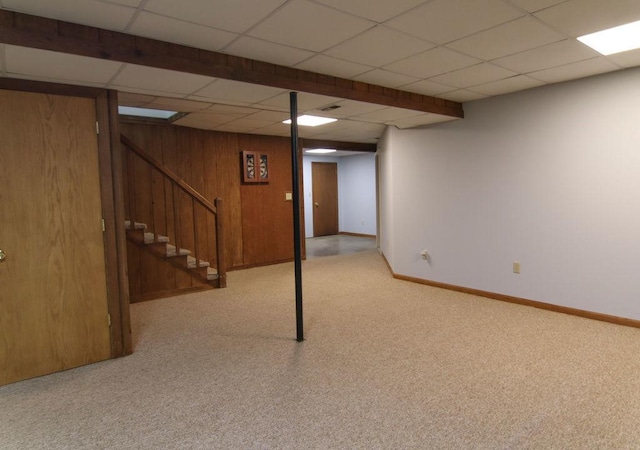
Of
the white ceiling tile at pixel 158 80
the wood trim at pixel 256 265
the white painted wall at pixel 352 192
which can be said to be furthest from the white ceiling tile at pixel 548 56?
the white painted wall at pixel 352 192

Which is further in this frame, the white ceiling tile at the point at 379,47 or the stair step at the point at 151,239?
the stair step at the point at 151,239

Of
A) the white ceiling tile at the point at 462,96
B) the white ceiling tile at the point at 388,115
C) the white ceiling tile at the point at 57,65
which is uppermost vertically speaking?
the white ceiling tile at the point at 462,96

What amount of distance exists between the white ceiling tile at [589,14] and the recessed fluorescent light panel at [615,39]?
14 centimetres

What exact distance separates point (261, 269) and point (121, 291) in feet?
11.2

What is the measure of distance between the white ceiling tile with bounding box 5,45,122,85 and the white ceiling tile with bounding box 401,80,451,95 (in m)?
2.65

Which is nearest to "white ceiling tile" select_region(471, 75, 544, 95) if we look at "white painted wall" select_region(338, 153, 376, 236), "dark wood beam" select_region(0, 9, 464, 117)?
"dark wood beam" select_region(0, 9, 464, 117)

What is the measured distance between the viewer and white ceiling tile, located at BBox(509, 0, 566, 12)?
7.06ft

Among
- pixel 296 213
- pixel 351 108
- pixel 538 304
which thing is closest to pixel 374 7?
pixel 296 213

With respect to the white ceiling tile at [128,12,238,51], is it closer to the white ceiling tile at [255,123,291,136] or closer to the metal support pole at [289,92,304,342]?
the metal support pole at [289,92,304,342]

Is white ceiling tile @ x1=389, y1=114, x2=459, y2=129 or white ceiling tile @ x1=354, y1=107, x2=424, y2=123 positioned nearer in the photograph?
white ceiling tile @ x1=354, y1=107, x2=424, y2=123

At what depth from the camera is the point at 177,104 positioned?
418cm

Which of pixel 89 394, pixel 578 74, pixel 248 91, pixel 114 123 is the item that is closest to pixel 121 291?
pixel 89 394

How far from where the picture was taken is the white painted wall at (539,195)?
3.55 m

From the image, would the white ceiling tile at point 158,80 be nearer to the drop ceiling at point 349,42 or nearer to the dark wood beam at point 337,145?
the drop ceiling at point 349,42
